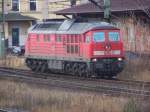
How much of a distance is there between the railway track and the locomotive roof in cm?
237

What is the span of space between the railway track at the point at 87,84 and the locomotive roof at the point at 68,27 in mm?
2375

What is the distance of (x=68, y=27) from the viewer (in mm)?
30750

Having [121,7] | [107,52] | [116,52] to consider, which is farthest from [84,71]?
[121,7]

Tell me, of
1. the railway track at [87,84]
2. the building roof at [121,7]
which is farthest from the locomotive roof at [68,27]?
the building roof at [121,7]

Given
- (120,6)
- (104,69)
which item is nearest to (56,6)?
(120,6)

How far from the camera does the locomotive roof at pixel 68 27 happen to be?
96.4 ft

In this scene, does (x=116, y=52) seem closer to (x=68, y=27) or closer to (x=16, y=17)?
(x=68, y=27)

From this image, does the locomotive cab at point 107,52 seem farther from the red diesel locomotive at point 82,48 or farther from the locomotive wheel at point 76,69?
the locomotive wheel at point 76,69

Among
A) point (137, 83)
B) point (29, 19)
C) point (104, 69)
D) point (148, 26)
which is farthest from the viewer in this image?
point (29, 19)

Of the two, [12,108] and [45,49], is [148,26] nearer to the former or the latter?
[45,49]

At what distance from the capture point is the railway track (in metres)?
21.6

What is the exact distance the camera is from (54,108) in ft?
57.4

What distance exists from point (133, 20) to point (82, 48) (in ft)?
26.8

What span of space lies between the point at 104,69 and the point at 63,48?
11.8 feet
